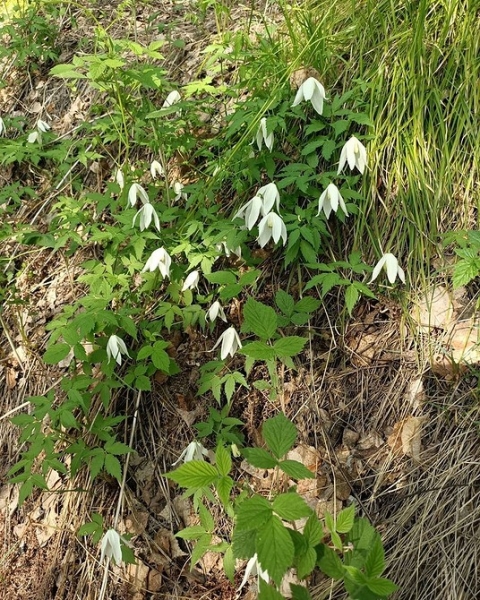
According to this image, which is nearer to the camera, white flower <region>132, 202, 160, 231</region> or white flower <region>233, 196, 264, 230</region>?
white flower <region>233, 196, 264, 230</region>

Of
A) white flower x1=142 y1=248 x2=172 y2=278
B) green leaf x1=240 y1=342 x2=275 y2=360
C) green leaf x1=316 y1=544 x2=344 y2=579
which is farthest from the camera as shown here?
white flower x1=142 y1=248 x2=172 y2=278

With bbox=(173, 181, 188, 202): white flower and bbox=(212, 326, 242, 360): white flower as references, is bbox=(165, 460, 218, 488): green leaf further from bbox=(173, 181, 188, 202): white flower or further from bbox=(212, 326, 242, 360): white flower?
bbox=(173, 181, 188, 202): white flower

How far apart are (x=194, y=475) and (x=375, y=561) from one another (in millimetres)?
429

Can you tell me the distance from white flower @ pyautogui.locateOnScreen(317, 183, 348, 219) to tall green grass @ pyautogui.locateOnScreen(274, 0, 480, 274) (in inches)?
8.0

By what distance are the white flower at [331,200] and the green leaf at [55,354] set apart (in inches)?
39.5

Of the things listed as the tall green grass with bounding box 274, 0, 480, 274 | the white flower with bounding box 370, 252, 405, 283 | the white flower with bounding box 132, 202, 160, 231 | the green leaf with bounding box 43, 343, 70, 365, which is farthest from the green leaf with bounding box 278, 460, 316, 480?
the white flower with bounding box 132, 202, 160, 231

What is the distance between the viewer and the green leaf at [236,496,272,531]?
1.09 meters

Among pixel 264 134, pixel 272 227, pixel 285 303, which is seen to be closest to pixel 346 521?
pixel 285 303

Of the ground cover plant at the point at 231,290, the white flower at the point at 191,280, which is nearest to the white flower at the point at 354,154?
the ground cover plant at the point at 231,290

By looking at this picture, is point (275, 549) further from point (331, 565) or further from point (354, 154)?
point (354, 154)

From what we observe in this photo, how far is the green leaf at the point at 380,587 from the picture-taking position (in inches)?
42.3

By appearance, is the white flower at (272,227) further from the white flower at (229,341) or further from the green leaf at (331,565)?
the green leaf at (331,565)

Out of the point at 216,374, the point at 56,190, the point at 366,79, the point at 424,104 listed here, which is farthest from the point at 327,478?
the point at 56,190

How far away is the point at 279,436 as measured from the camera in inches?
47.6
